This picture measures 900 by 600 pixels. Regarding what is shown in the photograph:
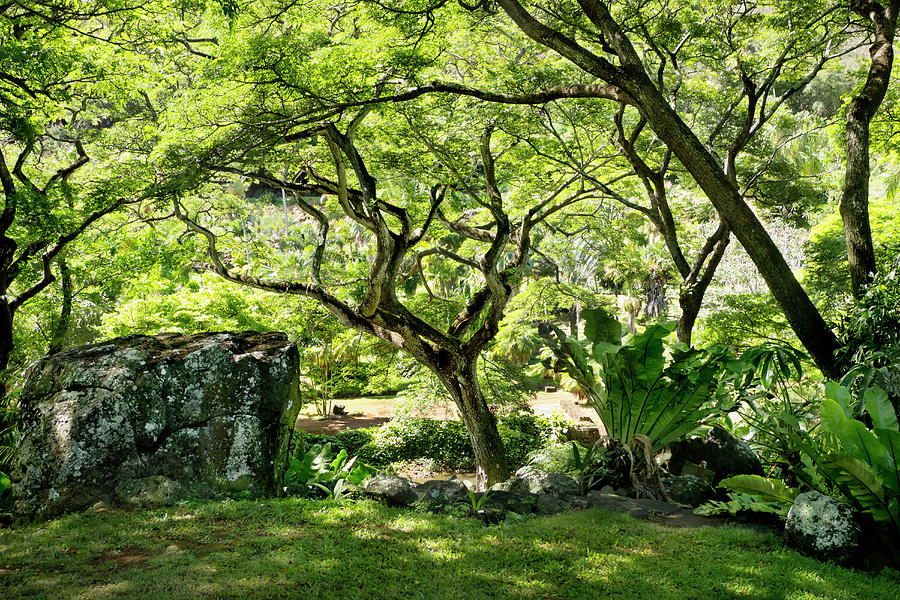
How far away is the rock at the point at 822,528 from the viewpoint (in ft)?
13.0

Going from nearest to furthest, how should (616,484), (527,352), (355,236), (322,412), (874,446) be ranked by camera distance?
(874,446), (616,484), (322,412), (527,352), (355,236)

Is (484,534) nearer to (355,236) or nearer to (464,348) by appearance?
(464,348)

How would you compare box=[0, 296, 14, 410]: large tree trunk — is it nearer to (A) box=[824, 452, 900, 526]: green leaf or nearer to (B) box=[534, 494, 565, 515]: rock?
(B) box=[534, 494, 565, 515]: rock

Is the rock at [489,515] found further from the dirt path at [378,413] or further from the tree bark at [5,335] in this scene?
the dirt path at [378,413]

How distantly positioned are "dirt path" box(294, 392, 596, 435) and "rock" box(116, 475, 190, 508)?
9.62 metres

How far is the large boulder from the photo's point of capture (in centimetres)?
534

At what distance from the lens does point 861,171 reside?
6.04 m

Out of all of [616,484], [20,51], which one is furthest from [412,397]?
[20,51]

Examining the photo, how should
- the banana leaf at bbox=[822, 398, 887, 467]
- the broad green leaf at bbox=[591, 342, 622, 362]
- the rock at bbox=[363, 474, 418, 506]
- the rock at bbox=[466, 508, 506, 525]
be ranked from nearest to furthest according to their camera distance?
the banana leaf at bbox=[822, 398, 887, 467] < the rock at bbox=[466, 508, 506, 525] < the rock at bbox=[363, 474, 418, 506] < the broad green leaf at bbox=[591, 342, 622, 362]

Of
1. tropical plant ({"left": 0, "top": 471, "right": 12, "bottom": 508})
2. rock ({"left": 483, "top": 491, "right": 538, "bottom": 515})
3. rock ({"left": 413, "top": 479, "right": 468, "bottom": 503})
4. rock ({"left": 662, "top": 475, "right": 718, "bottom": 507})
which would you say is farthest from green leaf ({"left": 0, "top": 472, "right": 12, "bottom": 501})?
rock ({"left": 662, "top": 475, "right": 718, "bottom": 507})

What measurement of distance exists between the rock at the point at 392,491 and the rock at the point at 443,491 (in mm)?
86

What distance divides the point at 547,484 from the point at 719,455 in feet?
6.94

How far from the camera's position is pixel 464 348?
892cm

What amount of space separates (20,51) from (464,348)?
628 centimetres
